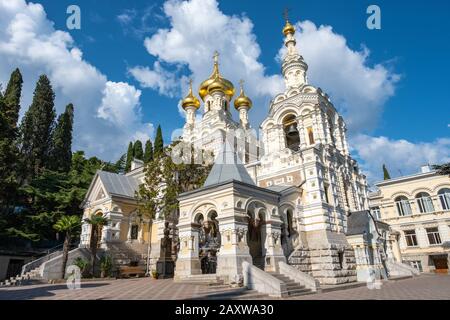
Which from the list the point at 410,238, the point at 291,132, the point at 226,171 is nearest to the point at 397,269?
the point at 410,238

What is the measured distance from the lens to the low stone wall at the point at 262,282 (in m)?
11.4

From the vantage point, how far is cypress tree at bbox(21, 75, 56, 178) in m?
33.1

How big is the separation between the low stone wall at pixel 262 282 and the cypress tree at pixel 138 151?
1584 inches

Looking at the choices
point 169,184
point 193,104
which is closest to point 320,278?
point 169,184

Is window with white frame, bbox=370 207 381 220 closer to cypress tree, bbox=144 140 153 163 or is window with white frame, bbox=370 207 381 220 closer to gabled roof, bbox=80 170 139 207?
gabled roof, bbox=80 170 139 207

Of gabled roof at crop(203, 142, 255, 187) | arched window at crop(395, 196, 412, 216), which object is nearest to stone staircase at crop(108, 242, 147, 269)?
gabled roof at crop(203, 142, 255, 187)

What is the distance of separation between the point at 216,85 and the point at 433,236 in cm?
2974

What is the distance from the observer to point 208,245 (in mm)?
18828

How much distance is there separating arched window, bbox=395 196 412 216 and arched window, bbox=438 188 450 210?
287 cm

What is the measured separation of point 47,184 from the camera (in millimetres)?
28391

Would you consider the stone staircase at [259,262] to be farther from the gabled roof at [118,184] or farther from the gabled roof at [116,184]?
the gabled roof at [118,184]

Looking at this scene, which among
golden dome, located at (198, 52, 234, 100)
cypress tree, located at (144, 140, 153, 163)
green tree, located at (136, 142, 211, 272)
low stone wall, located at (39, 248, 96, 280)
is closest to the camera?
low stone wall, located at (39, 248, 96, 280)

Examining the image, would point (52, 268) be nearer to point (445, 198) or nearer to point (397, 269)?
point (397, 269)
